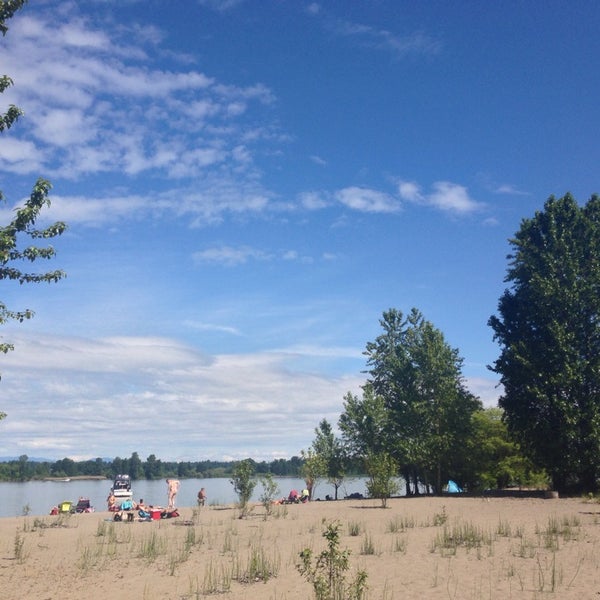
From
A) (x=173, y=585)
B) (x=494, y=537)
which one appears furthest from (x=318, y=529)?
(x=173, y=585)

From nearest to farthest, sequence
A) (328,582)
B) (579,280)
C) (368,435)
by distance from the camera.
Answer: (328,582) → (579,280) → (368,435)

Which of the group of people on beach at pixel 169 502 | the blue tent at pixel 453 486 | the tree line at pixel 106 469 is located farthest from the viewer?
the tree line at pixel 106 469

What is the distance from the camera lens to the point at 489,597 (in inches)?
373

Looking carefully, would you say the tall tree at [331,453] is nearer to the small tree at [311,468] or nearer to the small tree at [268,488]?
the small tree at [311,468]

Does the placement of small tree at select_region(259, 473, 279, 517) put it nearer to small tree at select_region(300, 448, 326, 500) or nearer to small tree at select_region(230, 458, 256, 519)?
small tree at select_region(230, 458, 256, 519)

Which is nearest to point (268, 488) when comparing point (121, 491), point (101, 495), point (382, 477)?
point (382, 477)

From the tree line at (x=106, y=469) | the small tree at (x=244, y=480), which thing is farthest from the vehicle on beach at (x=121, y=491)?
the tree line at (x=106, y=469)

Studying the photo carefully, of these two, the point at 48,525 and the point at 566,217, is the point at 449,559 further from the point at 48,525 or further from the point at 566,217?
the point at 566,217

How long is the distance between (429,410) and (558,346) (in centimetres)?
1095

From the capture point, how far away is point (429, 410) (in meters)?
36.3

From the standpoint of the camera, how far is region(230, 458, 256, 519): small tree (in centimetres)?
2556

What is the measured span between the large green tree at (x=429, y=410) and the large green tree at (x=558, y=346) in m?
5.43

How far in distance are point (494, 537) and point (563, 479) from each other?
54.7ft

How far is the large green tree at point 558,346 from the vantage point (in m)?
27.0
